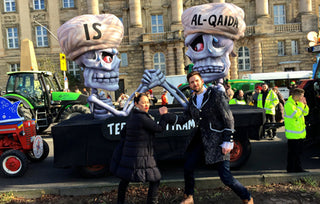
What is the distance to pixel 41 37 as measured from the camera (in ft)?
112

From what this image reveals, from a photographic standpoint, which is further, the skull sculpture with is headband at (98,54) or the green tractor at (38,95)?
the green tractor at (38,95)

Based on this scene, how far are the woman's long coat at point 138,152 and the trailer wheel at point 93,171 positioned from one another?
201 cm

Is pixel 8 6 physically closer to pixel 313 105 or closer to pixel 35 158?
pixel 35 158

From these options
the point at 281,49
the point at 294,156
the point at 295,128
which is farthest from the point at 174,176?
the point at 281,49

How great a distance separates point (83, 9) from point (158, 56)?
10663 mm

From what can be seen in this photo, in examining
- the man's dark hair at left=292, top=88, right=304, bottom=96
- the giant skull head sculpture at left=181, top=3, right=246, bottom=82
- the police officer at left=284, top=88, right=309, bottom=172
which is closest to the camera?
the man's dark hair at left=292, top=88, right=304, bottom=96

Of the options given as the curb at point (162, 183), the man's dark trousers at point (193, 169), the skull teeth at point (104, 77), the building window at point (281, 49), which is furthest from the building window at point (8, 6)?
the man's dark trousers at point (193, 169)

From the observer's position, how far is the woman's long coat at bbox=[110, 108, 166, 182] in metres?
3.67

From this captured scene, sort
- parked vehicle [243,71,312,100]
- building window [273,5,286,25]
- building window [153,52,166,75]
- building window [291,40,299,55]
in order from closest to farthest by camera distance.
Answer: parked vehicle [243,71,312,100] < building window [291,40,299,55] < building window [153,52,166,75] < building window [273,5,286,25]

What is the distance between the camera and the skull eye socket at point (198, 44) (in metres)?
6.18

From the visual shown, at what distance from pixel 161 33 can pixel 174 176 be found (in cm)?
2763

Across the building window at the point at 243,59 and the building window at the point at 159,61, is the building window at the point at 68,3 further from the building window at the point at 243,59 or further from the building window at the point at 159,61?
the building window at the point at 243,59

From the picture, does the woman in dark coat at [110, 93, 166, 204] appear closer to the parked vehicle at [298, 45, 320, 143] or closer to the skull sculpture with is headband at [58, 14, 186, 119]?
the skull sculpture with is headband at [58, 14, 186, 119]

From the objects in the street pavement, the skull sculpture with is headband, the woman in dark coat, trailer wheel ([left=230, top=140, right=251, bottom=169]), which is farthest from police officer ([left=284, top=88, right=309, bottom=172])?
the woman in dark coat
